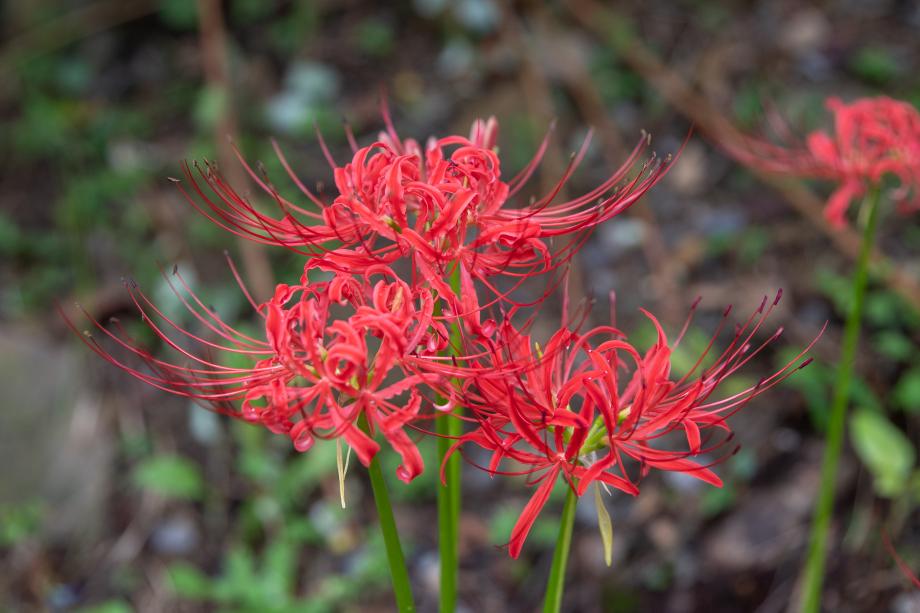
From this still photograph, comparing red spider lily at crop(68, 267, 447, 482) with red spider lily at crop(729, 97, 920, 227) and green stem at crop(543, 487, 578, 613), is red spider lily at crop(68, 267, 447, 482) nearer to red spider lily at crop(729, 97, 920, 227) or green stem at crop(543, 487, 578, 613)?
green stem at crop(543, 487, 578, 613)

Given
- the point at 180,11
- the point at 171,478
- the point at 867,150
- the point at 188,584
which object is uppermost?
the point at 180,11

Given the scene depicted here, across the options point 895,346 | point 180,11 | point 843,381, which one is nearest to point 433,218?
point 843,381

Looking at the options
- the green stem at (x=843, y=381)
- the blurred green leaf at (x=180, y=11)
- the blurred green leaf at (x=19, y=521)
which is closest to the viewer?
the green stem at (x=843, y=381)

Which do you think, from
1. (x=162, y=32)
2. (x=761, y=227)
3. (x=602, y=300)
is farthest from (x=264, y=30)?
(x=761, y=227)

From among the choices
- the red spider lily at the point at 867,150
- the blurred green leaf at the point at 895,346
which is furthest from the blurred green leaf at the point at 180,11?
the blurred green leaf at the point at 895,346

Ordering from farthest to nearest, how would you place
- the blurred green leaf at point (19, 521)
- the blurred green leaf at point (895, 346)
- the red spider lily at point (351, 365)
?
the blurred green leaf at point (19, 521), the blurred green leaf at point (895, 346), the red spider lily at point (351, 365)

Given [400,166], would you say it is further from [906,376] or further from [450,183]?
[906,376]

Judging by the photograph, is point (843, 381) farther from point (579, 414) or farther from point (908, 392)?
point (908, 392)

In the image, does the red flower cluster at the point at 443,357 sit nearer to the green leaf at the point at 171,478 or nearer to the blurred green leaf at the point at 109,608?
the blurred green leaf at the point at 109,608
